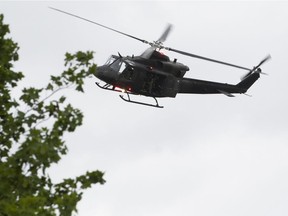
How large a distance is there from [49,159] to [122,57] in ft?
112

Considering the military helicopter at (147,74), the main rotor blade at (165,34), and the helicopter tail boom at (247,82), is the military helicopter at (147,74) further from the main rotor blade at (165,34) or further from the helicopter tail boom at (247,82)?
the helicopter tail boom at (247,82)

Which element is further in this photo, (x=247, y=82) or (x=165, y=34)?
(x=247, y=82)

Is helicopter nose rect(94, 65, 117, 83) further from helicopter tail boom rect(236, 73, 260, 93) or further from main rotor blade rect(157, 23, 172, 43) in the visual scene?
helicopter tail boom rect(236, 73, 260, 93)

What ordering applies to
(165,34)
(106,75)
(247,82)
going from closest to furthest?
(106,75) < (165,34) < (247,82)

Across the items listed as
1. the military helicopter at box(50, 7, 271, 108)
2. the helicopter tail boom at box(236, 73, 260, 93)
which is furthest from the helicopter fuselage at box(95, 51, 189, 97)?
the helicopter tail boom at box(236, 73, 260, 93)

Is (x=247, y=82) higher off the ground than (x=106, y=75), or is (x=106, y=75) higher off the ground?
(x=247, y=82)

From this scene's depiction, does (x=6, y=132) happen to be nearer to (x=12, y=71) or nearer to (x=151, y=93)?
(x=12, y=71)

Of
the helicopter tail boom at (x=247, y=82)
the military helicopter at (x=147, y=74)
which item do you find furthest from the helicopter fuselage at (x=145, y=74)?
the helicopter tail boom at (x=247, y=82)

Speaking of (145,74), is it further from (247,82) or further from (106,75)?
(247,82)

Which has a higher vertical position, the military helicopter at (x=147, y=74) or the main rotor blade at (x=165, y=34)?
the main rotor blade at (x=165, y=34)

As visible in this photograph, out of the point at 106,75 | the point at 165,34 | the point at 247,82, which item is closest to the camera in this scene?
the point at 106,75

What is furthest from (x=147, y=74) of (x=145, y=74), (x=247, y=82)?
(x=247, y=82)

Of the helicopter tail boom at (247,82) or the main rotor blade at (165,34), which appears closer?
the main rotor blade at (165,34)

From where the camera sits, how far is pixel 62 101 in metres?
14.7
